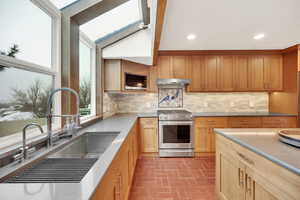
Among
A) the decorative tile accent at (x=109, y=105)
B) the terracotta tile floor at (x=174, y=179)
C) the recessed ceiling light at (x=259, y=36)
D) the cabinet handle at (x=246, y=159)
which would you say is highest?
the recessed ceiling light at (x=259, y=36)

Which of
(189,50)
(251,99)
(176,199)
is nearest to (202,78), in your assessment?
(189,50)

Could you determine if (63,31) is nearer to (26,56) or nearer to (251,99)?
(26,56)

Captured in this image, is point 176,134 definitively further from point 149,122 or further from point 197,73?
point 197,73

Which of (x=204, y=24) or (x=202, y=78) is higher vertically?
(x=204, y=24)

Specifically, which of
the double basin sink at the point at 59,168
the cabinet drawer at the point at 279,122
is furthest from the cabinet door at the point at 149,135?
the cabinet drawer at the point at 279,122

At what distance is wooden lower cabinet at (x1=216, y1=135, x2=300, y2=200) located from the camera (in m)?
1.01

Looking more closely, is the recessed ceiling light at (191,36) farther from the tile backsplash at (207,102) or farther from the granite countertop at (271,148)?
the granite countertop at (271,148)

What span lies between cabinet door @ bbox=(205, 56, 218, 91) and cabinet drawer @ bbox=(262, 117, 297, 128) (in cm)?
125

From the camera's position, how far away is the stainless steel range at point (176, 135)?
3553mm

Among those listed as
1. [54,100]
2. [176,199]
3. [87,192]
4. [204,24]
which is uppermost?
[204,24]

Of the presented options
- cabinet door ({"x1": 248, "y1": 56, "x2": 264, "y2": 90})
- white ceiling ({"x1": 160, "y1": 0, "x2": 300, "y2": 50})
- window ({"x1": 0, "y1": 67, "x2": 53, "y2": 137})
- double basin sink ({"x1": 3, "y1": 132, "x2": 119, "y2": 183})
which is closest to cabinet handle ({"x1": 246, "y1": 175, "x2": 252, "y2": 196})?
double basin sink ({"x1": 3, "y1": 132, "x2": 119, "y2": 183})

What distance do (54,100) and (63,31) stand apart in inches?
31.0

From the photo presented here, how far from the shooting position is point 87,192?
0.72 metres

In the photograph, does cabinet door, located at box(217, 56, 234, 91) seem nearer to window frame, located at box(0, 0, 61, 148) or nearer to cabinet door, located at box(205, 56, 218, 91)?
cabinet door, located at box(205, 56, 218, 91)
